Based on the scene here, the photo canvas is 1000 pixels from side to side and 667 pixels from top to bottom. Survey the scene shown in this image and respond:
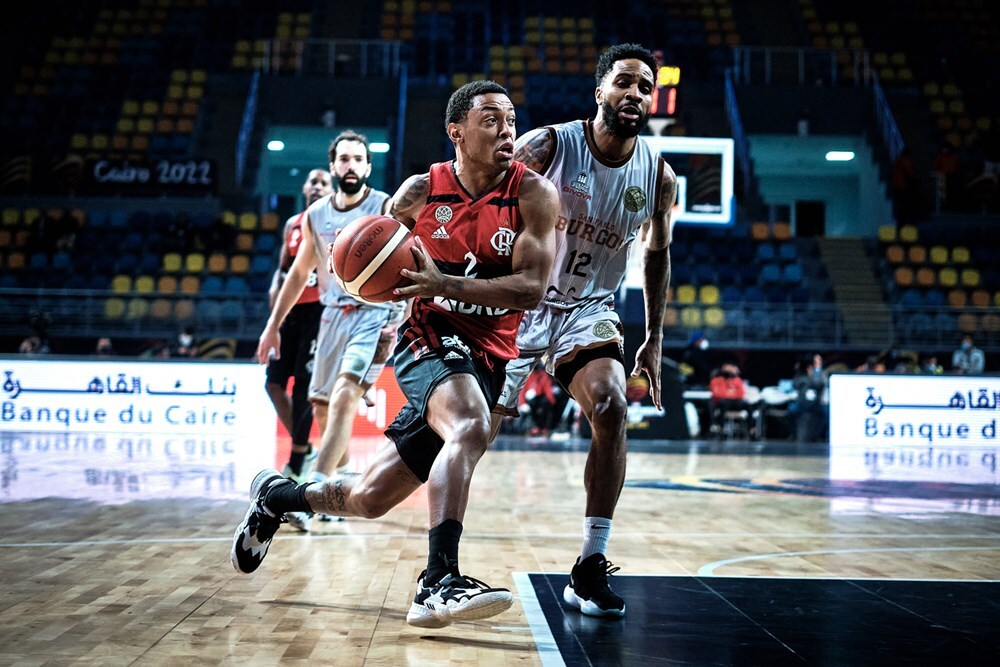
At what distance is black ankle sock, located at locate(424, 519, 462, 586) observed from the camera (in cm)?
325

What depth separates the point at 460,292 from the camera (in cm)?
346

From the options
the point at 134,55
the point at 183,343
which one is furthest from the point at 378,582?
the point at 134,55

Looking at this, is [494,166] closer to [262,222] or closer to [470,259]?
[470,259]

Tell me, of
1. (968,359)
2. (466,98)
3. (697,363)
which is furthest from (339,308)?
(968,359)

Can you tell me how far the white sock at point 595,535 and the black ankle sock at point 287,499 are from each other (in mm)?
1030

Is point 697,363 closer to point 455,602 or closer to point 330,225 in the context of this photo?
point 330,225

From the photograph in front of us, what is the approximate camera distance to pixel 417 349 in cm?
368

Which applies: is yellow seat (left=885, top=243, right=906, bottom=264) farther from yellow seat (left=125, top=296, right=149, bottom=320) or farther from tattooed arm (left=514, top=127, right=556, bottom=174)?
tattooed arm (left=514, top=127, right=556, bottom=174)

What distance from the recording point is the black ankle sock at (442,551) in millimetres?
3246

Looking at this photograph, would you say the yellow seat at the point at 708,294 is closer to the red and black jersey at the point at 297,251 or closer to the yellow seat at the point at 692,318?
the yellow seat at the point at 692,318

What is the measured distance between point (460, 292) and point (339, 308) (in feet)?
9.60

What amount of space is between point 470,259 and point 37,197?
20.7 meters

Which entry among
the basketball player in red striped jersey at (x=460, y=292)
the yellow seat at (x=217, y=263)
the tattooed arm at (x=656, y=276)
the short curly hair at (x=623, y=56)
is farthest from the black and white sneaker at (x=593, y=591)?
the yellow seat at (x=217, y=263)

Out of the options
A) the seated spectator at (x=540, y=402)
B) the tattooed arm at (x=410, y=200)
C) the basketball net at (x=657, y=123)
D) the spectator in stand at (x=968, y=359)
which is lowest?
the seated spectator at (x=540, y=402)
